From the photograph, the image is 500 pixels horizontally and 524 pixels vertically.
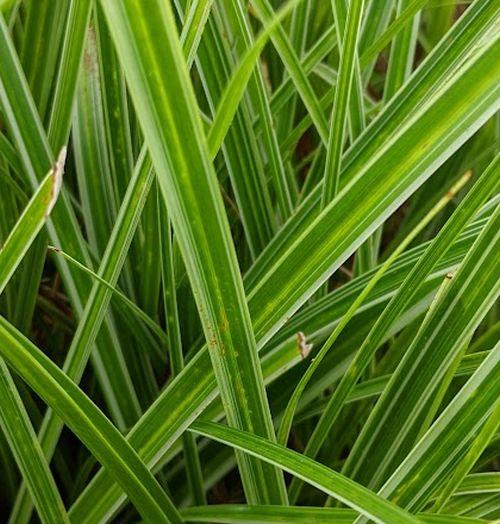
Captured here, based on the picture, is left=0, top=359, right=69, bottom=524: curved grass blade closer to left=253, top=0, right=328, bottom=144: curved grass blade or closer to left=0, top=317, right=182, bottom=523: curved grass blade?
left=0, top=317, right=182, bottom=523: curved grass blade

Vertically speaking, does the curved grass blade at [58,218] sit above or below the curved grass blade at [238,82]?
below

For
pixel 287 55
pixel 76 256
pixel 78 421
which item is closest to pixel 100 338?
pixel 76 256

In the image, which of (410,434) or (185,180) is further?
(410,434)

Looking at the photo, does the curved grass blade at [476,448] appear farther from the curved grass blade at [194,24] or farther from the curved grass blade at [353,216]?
the curved grass blade at [194,24]

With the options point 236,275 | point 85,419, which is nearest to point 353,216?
point 236,275

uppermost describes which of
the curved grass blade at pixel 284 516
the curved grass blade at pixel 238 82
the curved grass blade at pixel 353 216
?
the curved grass blade at pixel 238 82

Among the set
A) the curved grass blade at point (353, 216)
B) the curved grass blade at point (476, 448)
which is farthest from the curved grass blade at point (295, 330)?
the curved grass blade at point (476, 448)

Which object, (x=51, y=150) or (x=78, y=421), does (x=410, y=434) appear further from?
(x=51, y=150)
